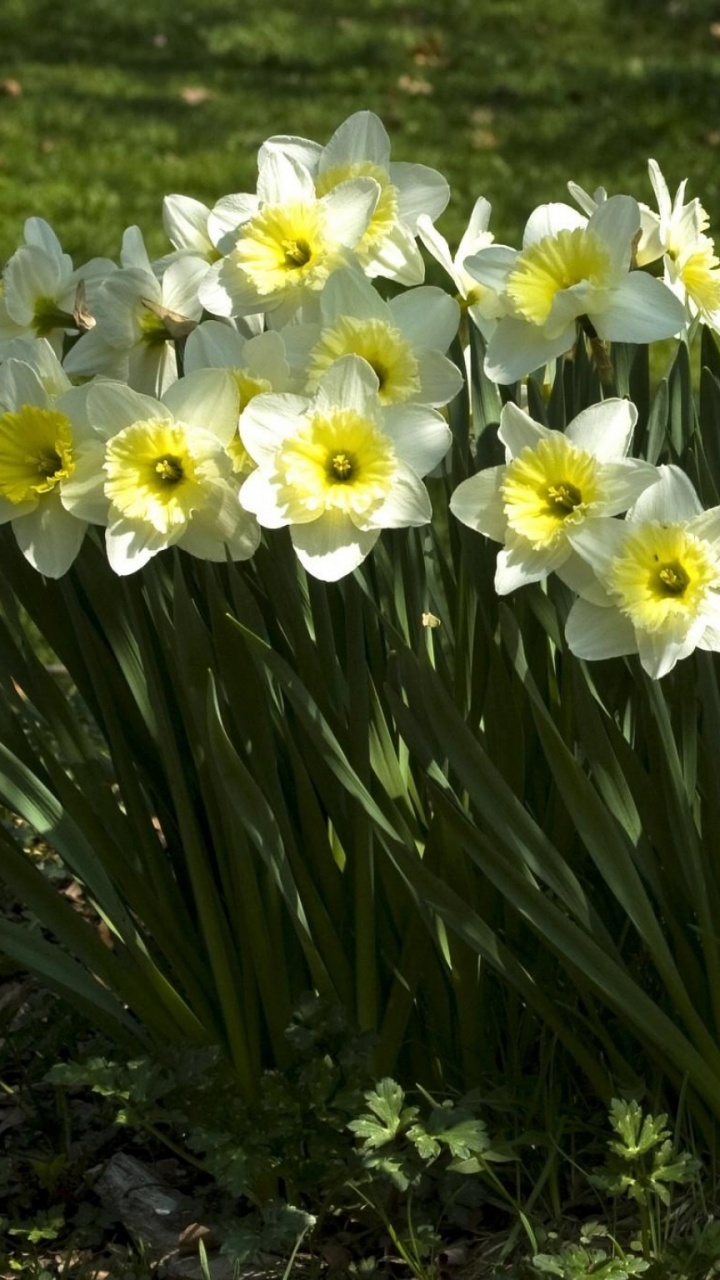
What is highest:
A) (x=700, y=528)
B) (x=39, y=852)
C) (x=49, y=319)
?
(x=49, y=319)

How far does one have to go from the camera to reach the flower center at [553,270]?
62.8 inches

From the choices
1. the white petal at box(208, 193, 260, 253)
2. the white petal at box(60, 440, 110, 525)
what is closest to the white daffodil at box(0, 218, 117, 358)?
the white petal at box(208, 193, 260, 253)

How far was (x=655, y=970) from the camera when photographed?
1.81 meters

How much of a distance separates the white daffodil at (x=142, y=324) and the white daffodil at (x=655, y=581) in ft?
1.79

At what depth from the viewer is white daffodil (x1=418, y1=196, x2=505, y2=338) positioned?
1787mm

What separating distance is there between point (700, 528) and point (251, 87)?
7601mm

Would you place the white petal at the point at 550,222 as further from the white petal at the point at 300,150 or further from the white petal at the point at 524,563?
the white petal at the point at 524,563

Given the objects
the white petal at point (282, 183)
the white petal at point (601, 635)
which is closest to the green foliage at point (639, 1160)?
the white petal at point (601, 635)

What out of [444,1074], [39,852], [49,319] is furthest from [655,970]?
[39,852]

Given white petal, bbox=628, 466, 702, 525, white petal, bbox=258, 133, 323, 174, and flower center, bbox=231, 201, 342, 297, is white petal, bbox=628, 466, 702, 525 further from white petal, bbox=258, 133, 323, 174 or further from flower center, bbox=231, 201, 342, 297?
white petal, bbox=258, 133, 323, 174

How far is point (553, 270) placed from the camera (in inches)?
63.7

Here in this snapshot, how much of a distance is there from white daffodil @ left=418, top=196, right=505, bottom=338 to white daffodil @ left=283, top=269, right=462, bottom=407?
0.59ft

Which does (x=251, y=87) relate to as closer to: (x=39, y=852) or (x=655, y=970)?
(x=39, y=852)

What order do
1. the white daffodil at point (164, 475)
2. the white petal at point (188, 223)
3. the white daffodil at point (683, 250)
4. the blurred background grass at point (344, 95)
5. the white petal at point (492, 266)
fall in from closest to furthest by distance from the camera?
the white daffodil at point (164, 475) → the white petal at point (492, 266) → the white daffodil at point (683, 250) → the white petal at point (188, 223) → the blurred background grass at point (344, 95)
